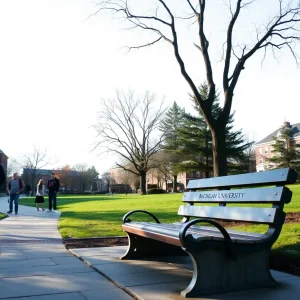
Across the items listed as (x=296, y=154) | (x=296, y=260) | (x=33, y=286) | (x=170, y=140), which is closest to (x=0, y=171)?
(x=33, y=286)

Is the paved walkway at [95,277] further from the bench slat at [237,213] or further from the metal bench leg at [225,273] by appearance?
the bench slat at [237,213]

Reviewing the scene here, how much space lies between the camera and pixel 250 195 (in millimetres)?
4398

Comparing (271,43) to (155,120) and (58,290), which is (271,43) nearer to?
(58,290)

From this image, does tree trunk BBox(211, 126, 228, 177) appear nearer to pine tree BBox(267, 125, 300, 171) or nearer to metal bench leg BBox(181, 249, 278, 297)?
metal bench leg BBox(181, 249, 278, 297)

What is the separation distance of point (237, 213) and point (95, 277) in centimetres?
184

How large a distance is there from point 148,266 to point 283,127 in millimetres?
63548

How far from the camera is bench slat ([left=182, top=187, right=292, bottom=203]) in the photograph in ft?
12.9

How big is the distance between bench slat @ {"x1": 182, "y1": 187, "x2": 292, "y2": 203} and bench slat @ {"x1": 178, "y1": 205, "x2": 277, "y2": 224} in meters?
0.11

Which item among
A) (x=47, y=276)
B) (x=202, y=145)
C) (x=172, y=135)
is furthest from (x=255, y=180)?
(x=172, y=135)

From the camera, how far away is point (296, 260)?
4965 millimetres

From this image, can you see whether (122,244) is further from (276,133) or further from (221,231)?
(276,133)

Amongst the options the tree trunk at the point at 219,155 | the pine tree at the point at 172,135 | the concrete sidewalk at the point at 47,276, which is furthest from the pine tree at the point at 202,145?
the concrete sidewalk at the point at 47,276

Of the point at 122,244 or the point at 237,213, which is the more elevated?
the point at 237,213

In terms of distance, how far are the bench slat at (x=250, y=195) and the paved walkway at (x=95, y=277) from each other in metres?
0.91
